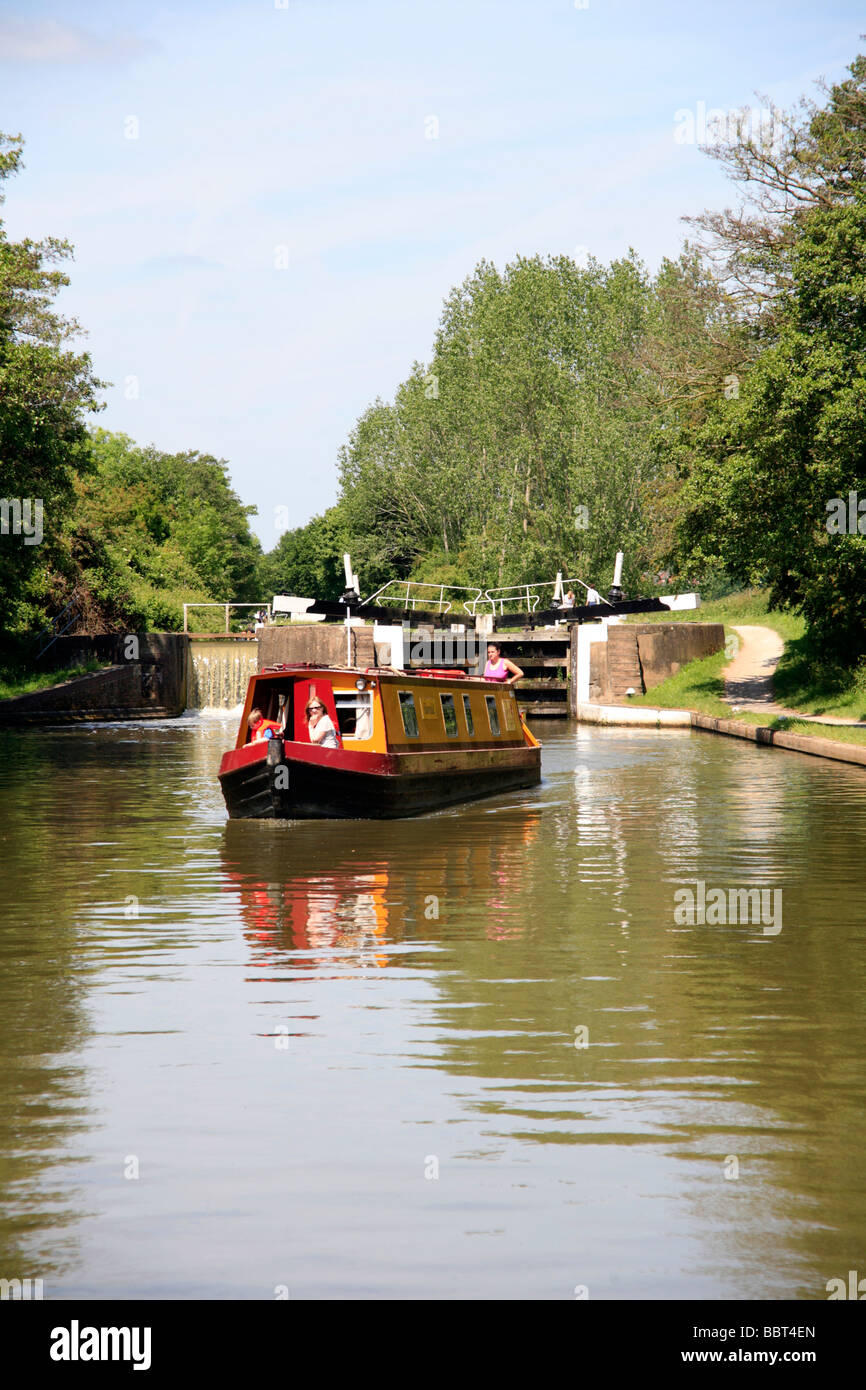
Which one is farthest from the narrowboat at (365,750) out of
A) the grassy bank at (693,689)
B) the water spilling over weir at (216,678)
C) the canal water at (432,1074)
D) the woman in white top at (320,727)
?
the water spilling over weir at (216,678)

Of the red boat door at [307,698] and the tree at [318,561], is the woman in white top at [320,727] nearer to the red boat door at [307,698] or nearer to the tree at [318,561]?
the red boat door at [307,698]

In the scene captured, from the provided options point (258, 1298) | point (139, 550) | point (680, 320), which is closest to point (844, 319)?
point (680, 320)

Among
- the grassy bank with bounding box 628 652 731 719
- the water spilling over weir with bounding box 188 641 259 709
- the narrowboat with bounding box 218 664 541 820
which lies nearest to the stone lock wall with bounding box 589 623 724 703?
the grassy bank with bounding box 628 652 731 719

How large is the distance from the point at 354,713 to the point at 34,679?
22.2 meters

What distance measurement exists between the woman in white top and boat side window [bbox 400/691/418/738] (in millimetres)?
1260

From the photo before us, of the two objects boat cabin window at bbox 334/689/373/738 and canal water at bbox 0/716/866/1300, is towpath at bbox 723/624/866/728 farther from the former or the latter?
canal water at bbox 0/716/866/1300

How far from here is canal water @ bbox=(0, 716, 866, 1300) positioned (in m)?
4.82

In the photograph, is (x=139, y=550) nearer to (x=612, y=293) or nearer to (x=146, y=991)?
(x=612, y=293)

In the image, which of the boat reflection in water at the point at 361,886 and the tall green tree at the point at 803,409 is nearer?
the boat reflection in water at the point at 361,886

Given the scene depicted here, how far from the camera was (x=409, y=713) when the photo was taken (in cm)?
1934

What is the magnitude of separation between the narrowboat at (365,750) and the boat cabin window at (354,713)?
1cm

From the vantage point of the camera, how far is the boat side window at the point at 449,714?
68.1 ft

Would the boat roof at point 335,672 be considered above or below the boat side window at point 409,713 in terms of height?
above

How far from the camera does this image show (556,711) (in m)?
44.9
